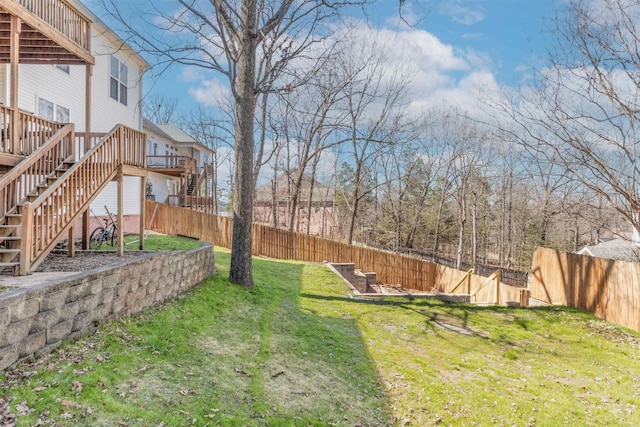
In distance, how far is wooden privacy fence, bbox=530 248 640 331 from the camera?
8.25 m

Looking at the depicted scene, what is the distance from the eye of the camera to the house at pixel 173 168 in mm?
21000

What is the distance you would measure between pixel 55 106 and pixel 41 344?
1006cm

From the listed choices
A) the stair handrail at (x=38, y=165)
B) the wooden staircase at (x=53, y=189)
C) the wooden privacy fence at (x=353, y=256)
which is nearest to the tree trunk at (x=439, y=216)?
the wooden privacy fence at (x=353, y=256)

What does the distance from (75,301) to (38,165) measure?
3.90 meters

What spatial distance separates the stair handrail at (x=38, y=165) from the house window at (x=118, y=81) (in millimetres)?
7819

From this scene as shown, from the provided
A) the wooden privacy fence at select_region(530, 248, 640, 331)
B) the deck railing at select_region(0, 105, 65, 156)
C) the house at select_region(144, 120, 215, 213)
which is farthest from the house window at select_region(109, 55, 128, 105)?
the wooden privacy fence at select_region(530, 248, 640, 331)

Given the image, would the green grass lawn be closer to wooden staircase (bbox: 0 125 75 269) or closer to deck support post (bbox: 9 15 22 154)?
wooden staircase (bbox: 0 125 75 269)

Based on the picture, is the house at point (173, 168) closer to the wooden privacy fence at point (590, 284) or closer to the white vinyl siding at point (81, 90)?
the white vinyl siding at point (81, 90)

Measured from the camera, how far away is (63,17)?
882cm

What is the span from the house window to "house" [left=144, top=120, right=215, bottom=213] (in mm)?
3995

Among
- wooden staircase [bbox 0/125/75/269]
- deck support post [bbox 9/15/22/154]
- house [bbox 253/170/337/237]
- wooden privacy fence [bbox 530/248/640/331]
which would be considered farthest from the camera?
house [bbox 253/170/337/237]

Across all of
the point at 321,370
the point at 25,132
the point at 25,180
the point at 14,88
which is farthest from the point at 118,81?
the point at 321,370

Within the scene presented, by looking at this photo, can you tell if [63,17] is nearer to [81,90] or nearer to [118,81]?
[81,90]

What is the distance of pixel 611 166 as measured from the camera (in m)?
8.62
